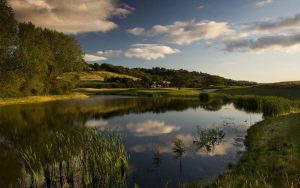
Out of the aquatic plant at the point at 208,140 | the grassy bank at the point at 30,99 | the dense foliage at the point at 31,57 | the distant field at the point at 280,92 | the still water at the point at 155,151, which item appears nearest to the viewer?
the still water at the point at 155,151

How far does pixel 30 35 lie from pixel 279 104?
51.5m

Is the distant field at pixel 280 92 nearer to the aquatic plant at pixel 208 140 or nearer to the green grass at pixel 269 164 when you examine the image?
the aquatic plant at pixel 208 140

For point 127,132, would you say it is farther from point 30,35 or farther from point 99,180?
point 30,35

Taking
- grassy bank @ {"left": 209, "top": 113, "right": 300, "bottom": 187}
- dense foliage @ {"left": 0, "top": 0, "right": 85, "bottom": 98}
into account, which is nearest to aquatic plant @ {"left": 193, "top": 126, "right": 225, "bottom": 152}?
grassy bank @ {"left": 209, "top": 113, "right": 300, "bottom": 187}

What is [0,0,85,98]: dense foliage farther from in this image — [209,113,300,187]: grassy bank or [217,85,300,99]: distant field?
[217,85,300,99]: distant field

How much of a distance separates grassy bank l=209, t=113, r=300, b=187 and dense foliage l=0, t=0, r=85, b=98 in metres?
34.5

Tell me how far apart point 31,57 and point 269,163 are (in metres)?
45.7

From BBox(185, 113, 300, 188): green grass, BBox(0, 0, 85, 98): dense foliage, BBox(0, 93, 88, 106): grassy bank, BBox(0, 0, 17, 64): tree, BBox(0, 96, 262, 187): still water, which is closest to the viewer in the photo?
BBox(185, 113, 300, 188): green grass

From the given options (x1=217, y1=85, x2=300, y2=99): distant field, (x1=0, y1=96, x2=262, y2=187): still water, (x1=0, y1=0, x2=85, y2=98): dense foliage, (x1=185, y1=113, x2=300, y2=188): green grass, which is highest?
(x1=0, y1=0, x2=85, y2=98): dense foliage

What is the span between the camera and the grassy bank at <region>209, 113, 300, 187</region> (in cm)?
1112

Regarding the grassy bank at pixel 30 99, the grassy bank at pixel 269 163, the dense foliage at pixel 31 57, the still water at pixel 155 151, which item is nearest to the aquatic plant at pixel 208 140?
the still water at pixel 155 151

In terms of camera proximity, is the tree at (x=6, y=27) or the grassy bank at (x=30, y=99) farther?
the grassy bank at (x=30, y=99)

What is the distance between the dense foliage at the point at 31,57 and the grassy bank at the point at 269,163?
34.5 metres

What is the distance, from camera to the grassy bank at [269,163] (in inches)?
438
